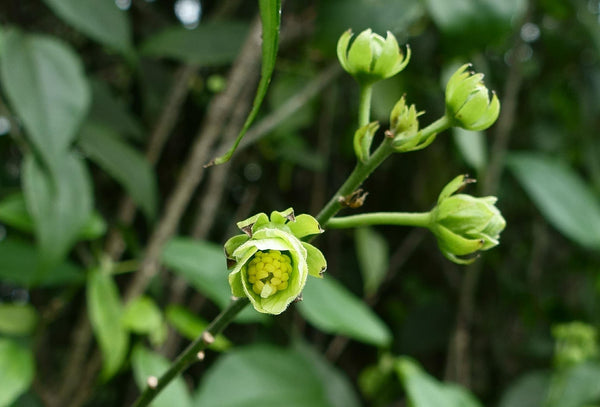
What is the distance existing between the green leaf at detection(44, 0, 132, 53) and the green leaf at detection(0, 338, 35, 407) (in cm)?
38

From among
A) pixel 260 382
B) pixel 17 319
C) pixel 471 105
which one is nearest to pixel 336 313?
pixel 260 382

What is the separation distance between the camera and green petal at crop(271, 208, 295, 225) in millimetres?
311

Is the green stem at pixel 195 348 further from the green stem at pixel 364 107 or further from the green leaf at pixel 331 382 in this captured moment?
the green leaf at pixel 331 382

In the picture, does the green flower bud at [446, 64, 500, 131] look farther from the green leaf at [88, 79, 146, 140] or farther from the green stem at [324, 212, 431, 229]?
the green leaf at [88, 79, 146, 140]

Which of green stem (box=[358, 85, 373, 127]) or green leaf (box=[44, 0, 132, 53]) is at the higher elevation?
green stem (box=[358, 85, 373, 127])

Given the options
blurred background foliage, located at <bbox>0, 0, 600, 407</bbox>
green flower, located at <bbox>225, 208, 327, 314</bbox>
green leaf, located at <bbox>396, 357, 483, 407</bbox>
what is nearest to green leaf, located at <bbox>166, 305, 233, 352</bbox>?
blurred background foliage, located at <bbox>0, 0, 600, 407</bbox>

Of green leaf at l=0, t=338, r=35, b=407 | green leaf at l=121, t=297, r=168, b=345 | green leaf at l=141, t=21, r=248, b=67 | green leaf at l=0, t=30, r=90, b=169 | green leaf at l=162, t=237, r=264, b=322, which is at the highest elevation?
green leaf at l=141, t=21, r=248, b=67

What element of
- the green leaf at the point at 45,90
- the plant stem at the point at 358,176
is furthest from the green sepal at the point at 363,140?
the green leaf at the point at 45,90

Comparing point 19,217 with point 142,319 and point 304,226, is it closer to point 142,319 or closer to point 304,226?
point 142,319

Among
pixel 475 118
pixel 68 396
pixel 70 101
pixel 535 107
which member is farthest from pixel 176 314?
pixel 535 107

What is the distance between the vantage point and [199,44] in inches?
36.4

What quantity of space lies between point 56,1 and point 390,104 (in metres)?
0.51

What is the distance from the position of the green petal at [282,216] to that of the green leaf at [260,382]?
54cm

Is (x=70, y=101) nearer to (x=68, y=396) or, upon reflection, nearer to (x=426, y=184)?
(x=68, y=396)
